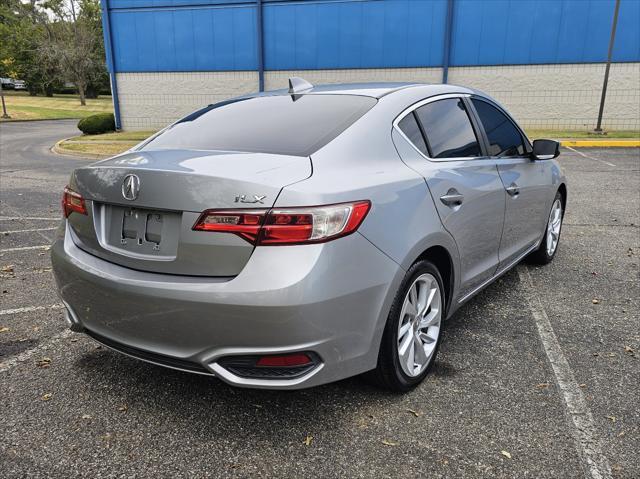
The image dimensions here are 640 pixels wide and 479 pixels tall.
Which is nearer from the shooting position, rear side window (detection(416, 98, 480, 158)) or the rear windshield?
the rear windshield

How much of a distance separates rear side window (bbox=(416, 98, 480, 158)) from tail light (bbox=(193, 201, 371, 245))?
Answer: 1102mm

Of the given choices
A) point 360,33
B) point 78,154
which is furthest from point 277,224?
point 360,33

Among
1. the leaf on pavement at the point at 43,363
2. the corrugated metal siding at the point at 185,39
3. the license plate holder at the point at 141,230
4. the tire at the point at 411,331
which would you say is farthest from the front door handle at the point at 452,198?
the corrugated metal siding at the point at 185,39

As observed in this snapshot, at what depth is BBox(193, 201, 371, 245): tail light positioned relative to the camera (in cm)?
219

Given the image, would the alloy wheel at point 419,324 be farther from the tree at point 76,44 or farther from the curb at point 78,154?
the tree at point 76,44

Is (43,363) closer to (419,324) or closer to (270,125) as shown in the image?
(270,125)

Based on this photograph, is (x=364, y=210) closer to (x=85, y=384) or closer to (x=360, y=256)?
(x=360, y=256)

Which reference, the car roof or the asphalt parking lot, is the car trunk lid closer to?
the asphalt parking lot

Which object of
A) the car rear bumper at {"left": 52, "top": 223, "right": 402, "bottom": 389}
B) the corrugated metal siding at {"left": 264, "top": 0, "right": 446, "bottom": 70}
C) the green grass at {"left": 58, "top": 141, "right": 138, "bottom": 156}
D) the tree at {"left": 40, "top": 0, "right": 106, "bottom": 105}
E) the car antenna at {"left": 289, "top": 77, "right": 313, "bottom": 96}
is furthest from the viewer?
the tree at {"left": 40, "top": 0, "right": 106, "bottom": 105}

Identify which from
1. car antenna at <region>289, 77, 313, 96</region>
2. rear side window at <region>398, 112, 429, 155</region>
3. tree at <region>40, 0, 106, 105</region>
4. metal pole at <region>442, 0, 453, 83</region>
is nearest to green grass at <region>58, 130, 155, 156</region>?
metal pole at <region>442, 0, 453, 83</region>

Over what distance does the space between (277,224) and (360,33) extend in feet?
62.3

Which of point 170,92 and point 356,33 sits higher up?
point 356,33

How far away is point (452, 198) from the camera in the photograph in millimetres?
3016

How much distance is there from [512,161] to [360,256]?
2.12m
